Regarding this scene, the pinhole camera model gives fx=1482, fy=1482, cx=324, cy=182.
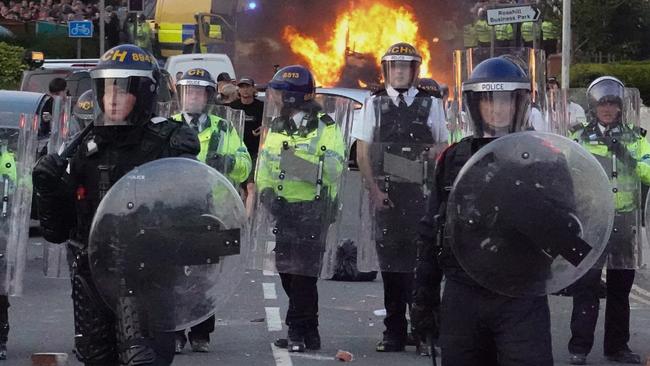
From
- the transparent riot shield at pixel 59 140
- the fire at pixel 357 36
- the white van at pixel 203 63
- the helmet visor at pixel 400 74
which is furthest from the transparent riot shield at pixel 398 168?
the fire at pixel 357 36

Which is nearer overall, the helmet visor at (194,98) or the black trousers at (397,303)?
the black trousers at (397,303)

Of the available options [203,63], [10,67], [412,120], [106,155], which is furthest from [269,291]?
[10,67]

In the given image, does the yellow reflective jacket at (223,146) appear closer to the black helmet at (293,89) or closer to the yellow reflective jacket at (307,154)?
the yellow reflective jacket at (307,154)

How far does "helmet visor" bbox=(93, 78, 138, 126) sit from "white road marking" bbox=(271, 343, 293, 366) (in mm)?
3379

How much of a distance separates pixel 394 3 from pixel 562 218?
22677 mm

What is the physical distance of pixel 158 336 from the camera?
5.67 meters

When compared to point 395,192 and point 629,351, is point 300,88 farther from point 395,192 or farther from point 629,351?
point 629,351

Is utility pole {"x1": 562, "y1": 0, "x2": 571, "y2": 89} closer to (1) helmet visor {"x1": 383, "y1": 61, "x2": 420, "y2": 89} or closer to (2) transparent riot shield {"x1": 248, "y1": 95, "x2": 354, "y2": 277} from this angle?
(1) helmet visor {"x1": 383, "y1": 61, "x2": 420, "y2": 89}

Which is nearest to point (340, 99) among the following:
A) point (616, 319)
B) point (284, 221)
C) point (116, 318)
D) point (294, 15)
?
point (284, 221)

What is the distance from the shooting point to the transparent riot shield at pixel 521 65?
9.97m

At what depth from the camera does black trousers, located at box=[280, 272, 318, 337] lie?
9461 millimetres

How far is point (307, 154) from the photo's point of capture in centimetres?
958

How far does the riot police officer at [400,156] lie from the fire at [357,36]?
57.2 ft

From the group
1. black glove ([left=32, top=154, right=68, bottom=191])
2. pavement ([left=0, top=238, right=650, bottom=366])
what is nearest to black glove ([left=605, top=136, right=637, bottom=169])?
pavement ([left=0, top=238, right=650, bottom=366])
